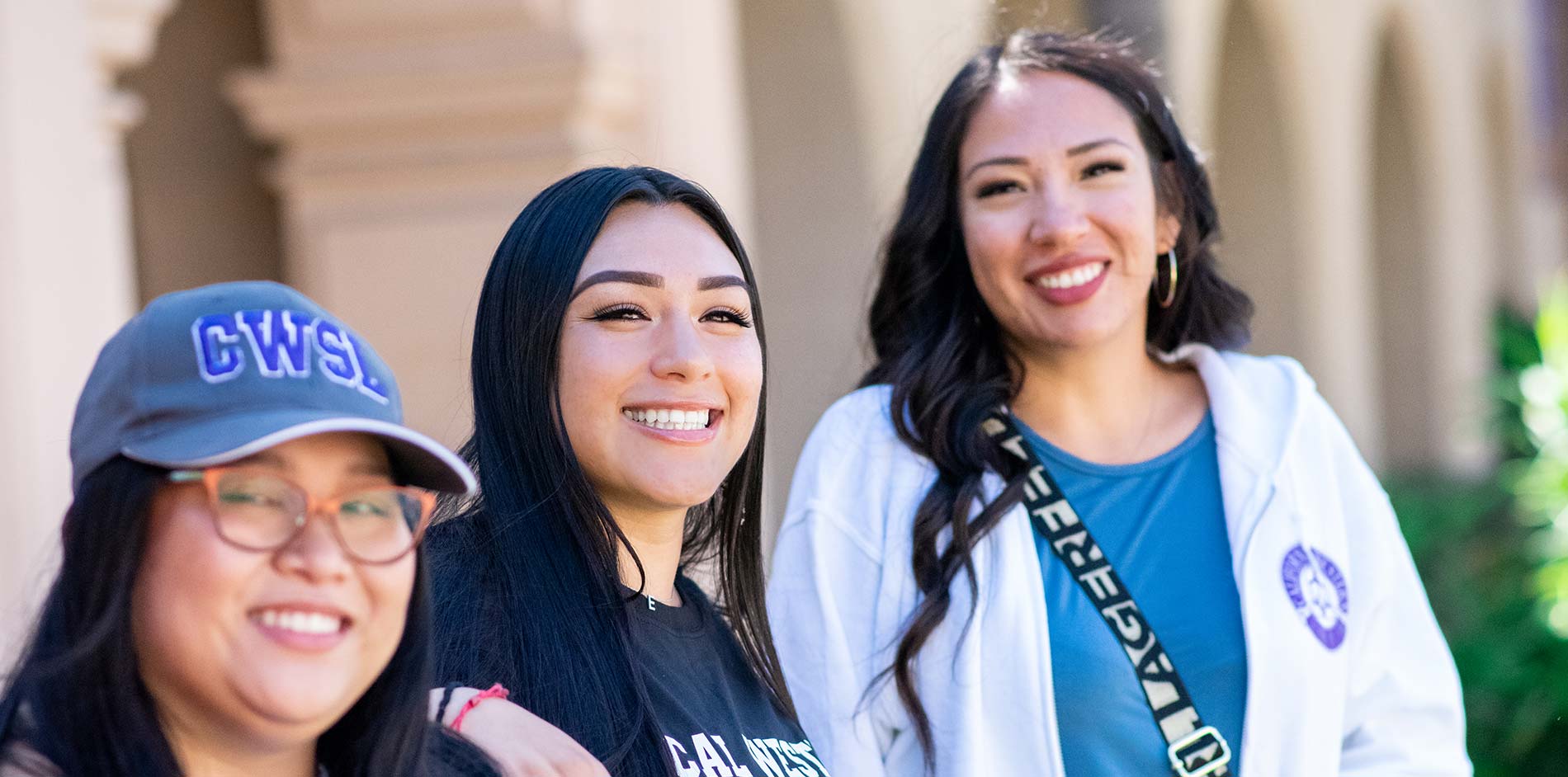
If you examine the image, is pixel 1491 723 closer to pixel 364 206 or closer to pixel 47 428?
pixel 364 206

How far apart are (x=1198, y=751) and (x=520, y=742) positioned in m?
1.27

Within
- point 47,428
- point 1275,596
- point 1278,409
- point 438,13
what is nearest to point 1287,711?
point 1275,596

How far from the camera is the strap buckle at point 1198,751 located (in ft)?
9.12

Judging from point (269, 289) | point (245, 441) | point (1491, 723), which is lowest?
point (1491, 723)

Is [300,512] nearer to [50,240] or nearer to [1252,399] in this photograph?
[1252,399]

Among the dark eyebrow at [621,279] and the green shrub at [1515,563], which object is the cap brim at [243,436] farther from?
the green shrub at [1515,563]

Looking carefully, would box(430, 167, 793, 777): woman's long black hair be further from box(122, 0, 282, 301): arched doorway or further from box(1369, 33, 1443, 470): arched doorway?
box(1369, 33, 1443, 470): arched doorway

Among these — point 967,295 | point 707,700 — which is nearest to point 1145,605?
point 967,295

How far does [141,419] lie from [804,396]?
6559 millimetres

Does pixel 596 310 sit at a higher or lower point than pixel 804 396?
higher

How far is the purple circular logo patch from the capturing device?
295cm

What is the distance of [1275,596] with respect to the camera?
294 centimetres

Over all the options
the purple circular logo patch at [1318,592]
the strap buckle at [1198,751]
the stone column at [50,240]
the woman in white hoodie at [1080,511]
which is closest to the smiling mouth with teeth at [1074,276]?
the woman in white hoodie at [1080,511]

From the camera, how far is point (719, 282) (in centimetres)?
232
